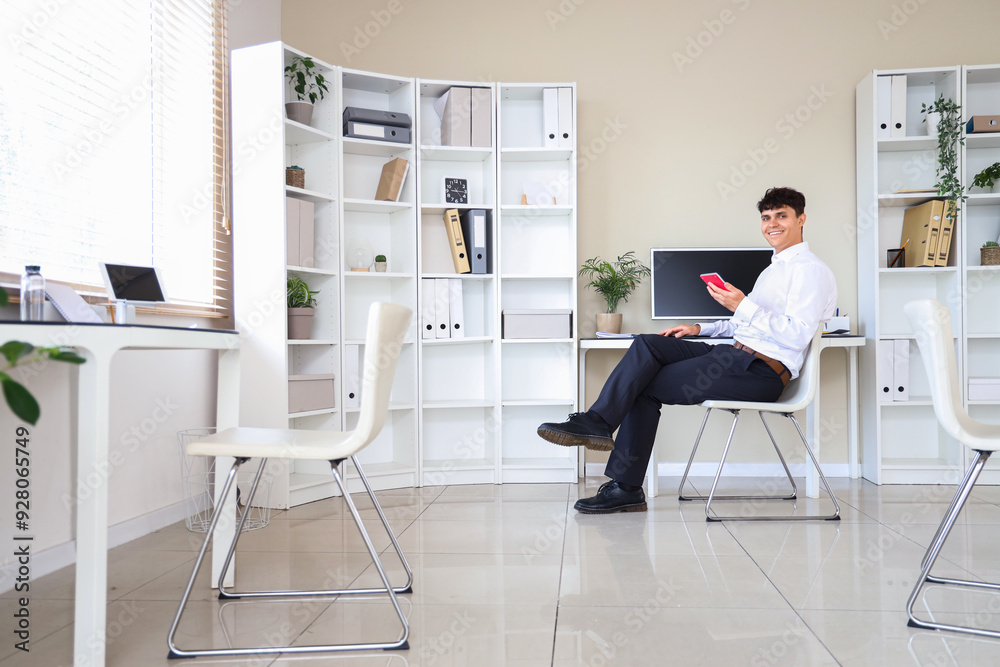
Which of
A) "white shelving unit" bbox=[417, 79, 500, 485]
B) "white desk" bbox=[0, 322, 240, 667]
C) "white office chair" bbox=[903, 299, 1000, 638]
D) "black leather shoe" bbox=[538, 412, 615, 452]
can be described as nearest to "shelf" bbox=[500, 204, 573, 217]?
"white shelving unit" bbox=[417, 79, 500, 485]

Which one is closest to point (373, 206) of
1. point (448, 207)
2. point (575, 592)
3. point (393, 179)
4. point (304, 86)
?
point (393, 179)

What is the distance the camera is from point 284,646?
1650 millimetres

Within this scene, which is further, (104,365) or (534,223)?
(534,223)

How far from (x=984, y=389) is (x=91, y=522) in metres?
3.83

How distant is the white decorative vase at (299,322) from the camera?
10.6ft

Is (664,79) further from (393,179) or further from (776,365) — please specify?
(776,365)

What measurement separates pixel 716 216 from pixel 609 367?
1.02 m

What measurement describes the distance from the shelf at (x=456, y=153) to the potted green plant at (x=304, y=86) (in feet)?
1.87

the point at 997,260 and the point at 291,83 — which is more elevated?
the point at 291,83

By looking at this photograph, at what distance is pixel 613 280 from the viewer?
3.75m

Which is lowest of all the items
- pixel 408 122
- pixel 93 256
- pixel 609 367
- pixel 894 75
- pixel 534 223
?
pixel 609 367

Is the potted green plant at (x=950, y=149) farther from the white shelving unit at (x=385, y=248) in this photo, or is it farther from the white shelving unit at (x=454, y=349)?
the white shelving unit at (x=385, y=248)

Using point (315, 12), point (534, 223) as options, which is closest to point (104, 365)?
point (534, 223)

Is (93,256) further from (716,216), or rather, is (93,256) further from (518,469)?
(716,216)
